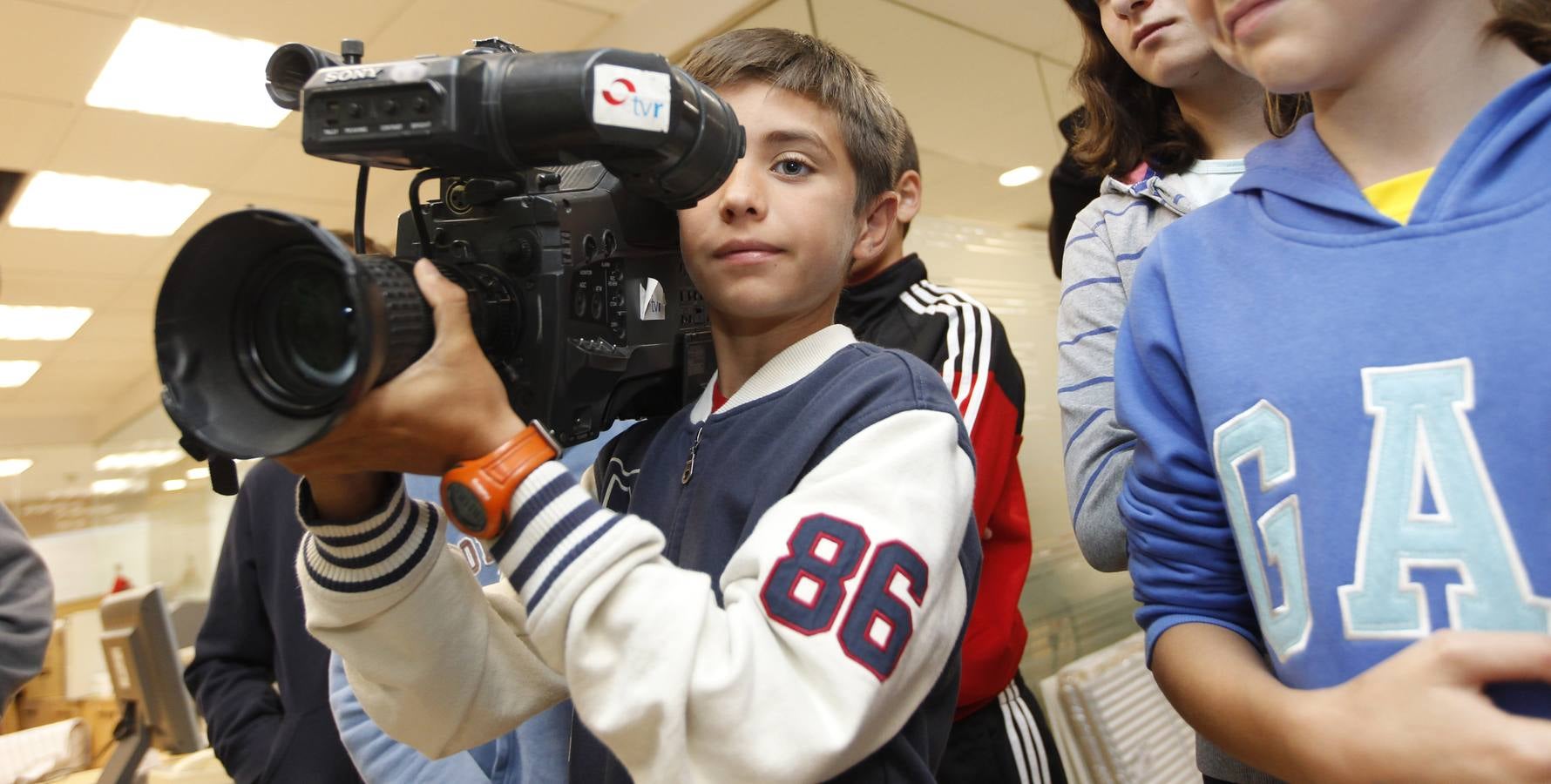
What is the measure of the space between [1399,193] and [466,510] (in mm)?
548

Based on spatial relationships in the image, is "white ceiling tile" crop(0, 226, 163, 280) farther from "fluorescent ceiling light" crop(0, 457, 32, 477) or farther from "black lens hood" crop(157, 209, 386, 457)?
"black lens hood" crop(157, 209, 386, 457)

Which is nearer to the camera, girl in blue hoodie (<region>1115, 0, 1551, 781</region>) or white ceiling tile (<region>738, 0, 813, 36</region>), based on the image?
girl in blue hoodie (<region>1115, 0, 1551, 781</region>)

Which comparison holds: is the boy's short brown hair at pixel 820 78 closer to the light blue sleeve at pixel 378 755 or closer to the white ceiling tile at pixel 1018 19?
the light blue sleeve at pixel 378 755

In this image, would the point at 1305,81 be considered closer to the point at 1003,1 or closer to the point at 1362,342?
the point at 1362,342

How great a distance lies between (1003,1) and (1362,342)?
225cm

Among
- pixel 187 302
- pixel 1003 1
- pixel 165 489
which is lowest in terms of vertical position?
pixel 165 489

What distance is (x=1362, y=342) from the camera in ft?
1.70

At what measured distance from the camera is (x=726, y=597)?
0.61 m

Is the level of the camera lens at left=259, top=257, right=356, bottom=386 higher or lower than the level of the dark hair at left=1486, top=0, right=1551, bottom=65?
lower

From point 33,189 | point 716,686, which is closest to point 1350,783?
point 716,686

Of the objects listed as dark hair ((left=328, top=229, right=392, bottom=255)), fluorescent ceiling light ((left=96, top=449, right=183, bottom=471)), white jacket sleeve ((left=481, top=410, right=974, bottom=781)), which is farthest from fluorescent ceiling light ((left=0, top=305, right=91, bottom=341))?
white jacket sleeve ((left=481, top=410, right=974, bottom=781))

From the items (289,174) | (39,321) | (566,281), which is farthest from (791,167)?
(39,321)

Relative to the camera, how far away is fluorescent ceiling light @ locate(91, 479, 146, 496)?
21.4ft

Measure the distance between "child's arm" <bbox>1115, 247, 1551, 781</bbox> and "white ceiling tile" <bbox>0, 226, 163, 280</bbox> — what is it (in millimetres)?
4490
